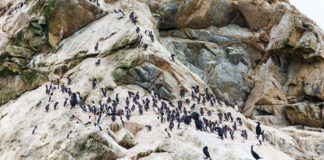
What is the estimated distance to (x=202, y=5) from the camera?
52.7 metres

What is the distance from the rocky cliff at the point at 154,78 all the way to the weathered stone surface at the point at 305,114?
11cm

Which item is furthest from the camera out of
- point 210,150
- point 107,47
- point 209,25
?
point 209,25

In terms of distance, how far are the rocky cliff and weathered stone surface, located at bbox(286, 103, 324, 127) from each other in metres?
0.11

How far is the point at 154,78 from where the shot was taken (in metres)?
34.2

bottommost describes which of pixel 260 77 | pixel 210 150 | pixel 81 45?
pixel 260 77

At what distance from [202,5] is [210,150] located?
3534 centimetres

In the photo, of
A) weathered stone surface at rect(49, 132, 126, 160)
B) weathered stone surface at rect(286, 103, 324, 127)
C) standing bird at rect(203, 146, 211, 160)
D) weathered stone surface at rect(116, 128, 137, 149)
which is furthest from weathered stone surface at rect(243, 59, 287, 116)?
weathered stone surface at rect(49, 132, 126, 160)

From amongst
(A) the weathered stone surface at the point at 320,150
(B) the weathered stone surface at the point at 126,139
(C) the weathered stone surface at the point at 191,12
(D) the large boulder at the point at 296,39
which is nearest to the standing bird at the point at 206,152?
(B) the weathered stone surface at the point at 126,139

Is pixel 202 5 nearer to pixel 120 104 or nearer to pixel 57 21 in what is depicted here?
pixel 57 21

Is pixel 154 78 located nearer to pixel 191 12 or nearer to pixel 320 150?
pixel 320 150

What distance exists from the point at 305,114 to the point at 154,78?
17.8 meters

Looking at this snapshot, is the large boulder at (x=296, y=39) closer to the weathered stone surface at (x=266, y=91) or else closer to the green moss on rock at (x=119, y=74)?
the weathered stone surface at (x=266, y=91)

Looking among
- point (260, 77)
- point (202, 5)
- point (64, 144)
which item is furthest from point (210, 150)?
point (202, 5)

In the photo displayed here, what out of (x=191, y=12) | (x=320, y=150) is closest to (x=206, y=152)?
(x=320, y=150)
